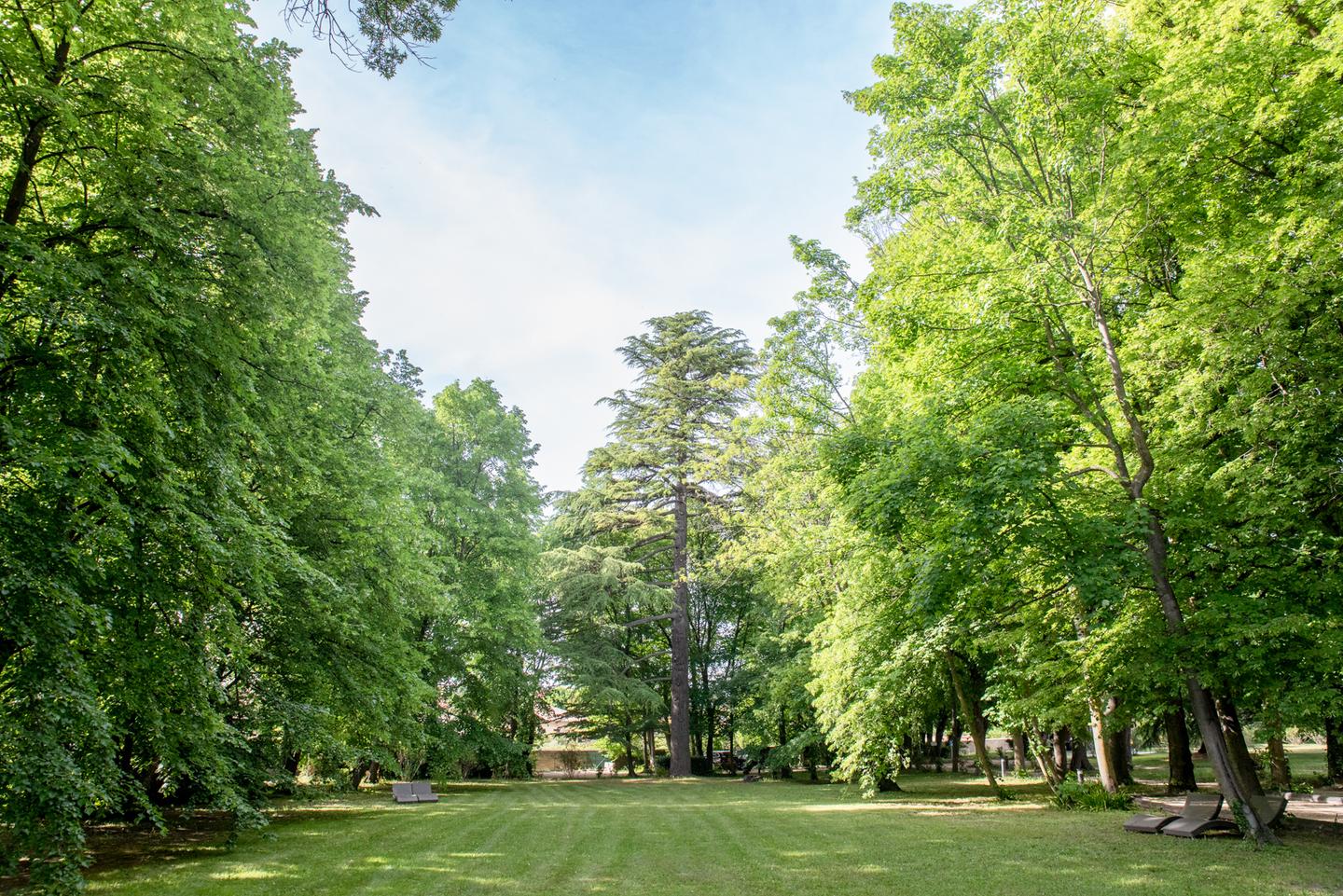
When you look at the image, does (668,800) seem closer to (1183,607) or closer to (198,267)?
(1183,607)

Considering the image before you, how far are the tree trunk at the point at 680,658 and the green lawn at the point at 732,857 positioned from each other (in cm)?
1340

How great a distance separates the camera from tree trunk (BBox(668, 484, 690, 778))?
93.7ft

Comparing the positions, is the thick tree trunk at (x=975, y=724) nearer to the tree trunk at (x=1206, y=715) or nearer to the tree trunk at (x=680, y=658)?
the tree trunk at (x=1206, y=715)

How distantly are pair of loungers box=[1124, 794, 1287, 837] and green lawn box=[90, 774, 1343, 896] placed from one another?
308 mm

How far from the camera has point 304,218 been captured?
10.3m

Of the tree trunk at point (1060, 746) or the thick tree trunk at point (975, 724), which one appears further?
the tree trunk at point (1060, 746)

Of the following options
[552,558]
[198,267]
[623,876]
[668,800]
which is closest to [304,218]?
[198,267]

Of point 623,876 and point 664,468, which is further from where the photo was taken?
point 664,468

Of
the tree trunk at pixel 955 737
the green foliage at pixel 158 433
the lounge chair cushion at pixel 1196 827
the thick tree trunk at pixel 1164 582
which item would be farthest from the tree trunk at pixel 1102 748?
the green foliage at pixel 158 433

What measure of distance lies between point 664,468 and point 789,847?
1994cm

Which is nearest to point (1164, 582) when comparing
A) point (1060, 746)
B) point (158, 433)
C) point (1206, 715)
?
point (1206, 715)

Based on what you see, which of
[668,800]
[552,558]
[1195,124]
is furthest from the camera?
[552,558]

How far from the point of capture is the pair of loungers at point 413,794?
1759 centimetres

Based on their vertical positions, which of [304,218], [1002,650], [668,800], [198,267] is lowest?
[668,800]
